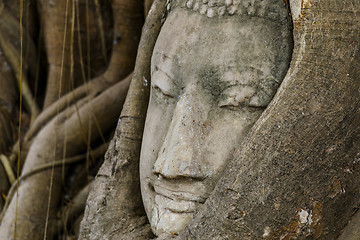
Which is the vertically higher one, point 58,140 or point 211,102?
point 211,102

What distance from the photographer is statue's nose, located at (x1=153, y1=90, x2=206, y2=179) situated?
5.17 ft

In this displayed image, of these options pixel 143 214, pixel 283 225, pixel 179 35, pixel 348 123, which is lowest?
pixel 143 214

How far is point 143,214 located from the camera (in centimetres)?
192

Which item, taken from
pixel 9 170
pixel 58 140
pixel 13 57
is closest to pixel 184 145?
pixel 58 140

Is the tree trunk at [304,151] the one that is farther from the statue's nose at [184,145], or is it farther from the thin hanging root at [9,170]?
the thin hanging root at [9,170]

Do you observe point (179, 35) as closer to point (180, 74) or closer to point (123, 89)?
point (180, 74)

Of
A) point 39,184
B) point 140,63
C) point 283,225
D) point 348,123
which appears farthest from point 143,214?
point 39,184

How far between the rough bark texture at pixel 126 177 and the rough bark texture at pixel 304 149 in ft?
1.44

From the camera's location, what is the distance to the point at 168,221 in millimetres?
1605

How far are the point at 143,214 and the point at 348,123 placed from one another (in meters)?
0.77

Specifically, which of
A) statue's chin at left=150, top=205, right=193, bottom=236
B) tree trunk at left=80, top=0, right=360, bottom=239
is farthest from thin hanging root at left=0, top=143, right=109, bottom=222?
tree trunk at left=80, top=0, right=360, bottom=239

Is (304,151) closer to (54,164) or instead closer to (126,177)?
(126,177)

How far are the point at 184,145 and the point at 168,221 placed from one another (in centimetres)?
21

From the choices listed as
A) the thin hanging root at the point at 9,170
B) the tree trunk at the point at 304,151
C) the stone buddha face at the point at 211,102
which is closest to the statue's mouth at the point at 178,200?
the stone buddha face at the point at 211,102
